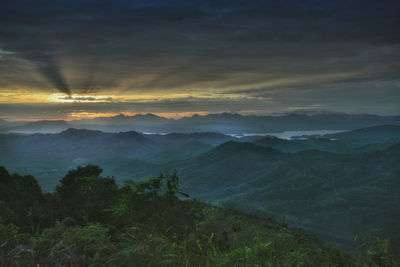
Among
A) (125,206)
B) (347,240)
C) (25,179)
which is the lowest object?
(347,240)

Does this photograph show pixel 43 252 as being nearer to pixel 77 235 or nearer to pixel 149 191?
pixel 77 235

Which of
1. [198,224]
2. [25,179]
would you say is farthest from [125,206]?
[25,179]

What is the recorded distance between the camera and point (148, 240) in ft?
20.8

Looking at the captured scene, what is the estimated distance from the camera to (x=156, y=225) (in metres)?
8.60

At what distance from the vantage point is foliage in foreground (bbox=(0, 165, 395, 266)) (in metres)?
5.53

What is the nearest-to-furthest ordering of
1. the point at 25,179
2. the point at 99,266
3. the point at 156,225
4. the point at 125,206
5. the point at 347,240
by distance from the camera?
the point at 99,266
the point at 156,225
the point at 125,206
the point at 25,179
the point at 347,240

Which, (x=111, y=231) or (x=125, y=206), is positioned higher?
(x=125, y=206)

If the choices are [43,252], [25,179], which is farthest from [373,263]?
[25,179]

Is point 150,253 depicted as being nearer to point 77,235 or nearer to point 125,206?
point 77,235

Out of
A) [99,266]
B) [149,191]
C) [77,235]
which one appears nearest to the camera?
[99,266]

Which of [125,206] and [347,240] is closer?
[125,206]

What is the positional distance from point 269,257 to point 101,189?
9.95 meters

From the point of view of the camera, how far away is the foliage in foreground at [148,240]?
553 cm

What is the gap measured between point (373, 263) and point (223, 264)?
3.57m
